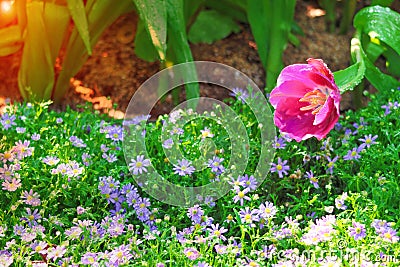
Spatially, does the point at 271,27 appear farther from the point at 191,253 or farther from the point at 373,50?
the point at 191,253

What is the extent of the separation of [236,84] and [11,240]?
0.74 meters

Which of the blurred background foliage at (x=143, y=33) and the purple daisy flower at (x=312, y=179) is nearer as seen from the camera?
the purple daisy flower at (x=312, y=179)

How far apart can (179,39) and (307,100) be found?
1.51 ft

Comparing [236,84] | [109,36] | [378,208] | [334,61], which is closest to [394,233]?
[378,208]

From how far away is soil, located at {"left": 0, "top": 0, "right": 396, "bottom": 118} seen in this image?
178cm

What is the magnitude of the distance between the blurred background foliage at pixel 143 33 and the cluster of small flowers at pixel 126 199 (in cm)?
32

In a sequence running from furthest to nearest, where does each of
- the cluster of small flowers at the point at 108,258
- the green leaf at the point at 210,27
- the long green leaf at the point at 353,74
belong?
1. the green leaf at the point at 210,27
2. the long green leaf at the point at 353,74
3. the cluster of small flowers at the point at 108,258

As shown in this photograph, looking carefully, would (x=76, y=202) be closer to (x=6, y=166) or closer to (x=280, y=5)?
(x=6, y=166)

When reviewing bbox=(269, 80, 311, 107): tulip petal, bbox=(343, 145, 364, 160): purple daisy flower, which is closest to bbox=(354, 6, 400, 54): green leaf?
bbox=(343, 145, 364, 160): purple daisy flower

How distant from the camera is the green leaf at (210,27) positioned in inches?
73.9

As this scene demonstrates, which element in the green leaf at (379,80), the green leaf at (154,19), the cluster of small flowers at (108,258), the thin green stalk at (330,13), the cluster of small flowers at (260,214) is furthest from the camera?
the thin green stalk at (330,13)

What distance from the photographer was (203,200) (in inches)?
51.2

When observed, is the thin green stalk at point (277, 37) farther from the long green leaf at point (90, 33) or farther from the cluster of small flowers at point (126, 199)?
the cluster of small flowers at point (126, 199)

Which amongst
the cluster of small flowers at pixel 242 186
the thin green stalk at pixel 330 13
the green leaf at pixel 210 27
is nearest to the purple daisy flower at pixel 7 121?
the cluster of small flowers at pixel 242 186
